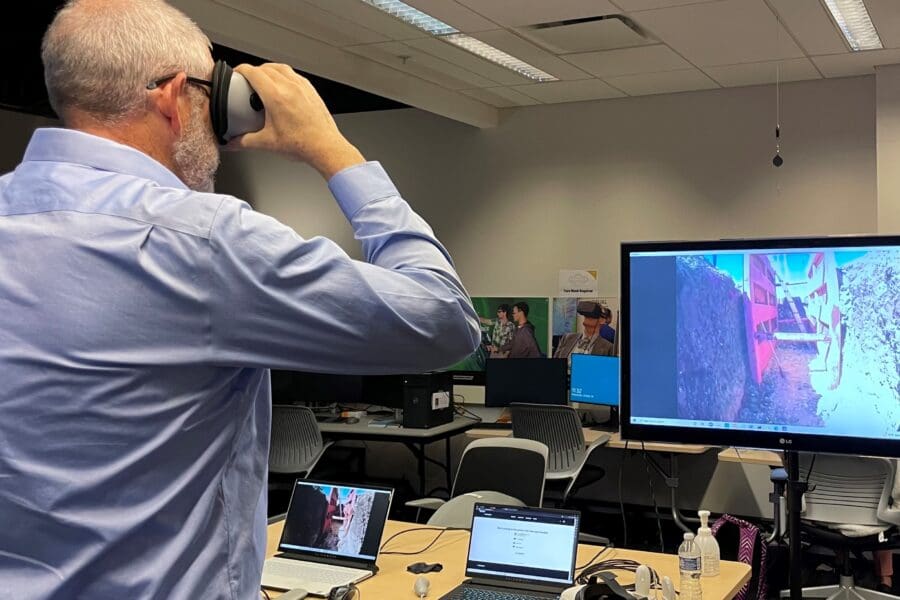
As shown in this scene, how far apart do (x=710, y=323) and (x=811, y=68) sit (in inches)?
182

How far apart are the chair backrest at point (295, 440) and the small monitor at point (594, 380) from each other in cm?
185

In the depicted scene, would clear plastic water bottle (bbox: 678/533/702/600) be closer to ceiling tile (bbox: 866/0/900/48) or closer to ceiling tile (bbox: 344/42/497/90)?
ceiling tile (bbox: 866/0/900/48)

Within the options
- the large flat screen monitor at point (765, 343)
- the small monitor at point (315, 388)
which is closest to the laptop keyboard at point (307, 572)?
the large flat screen monitor at point (765, 343)

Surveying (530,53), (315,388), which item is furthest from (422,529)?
(315,388)

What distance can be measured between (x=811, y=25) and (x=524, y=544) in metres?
3.69

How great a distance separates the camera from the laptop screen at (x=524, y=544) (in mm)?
2486

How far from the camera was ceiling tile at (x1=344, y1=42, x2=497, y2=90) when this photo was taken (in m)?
5.54

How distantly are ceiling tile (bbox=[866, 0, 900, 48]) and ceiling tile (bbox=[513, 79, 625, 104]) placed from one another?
1870 mm

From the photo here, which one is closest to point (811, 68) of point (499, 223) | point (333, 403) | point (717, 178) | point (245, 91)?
point (717, 178)

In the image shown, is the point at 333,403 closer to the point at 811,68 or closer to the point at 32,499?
the point at 811,68

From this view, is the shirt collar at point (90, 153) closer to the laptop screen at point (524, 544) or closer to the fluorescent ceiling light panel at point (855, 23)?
the laptop screen at point (524, 544)

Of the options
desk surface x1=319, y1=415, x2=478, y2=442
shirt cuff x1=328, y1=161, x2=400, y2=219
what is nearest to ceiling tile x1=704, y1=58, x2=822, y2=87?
desk surface x1=319, y1=415, x2=478, y2=442

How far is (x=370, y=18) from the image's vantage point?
486 cm

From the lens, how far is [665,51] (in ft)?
17.7
